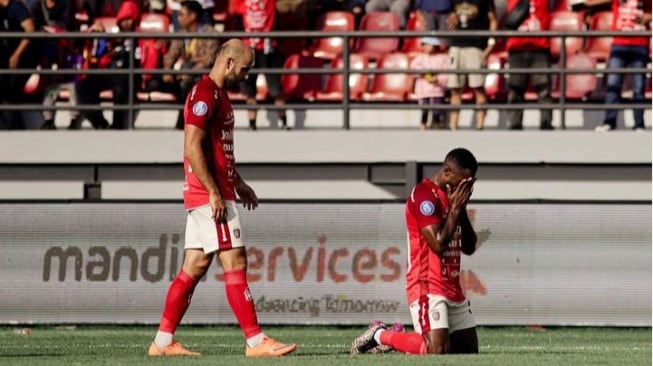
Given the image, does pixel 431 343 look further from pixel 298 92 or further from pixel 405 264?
pixel 298 92

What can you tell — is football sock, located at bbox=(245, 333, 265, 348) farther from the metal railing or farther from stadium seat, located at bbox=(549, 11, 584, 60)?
stadium seat, located at bbox=(549, 11, 584, 60)

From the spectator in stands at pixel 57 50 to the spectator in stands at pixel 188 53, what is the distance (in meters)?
1.03

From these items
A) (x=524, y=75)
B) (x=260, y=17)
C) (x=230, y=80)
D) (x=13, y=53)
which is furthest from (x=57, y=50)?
(x=230, y=80)

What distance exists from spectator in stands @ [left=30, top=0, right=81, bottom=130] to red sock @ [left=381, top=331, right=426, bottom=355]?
319 inches

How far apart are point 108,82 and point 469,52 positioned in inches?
155

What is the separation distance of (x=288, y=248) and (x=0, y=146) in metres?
3.52

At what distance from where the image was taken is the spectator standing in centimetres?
1777

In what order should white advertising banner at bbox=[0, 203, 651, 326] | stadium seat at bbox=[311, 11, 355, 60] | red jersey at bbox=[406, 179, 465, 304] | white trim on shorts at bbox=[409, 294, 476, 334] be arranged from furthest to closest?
stadium seat at bbox=[311, 11, 355, 60] → white advertising banner at bbox=[0, 203, 651, 326] → white trim on shorts at bbox=[409, 294, 476, 334] → red jersey at bbox=[406, 179, 465, 304]

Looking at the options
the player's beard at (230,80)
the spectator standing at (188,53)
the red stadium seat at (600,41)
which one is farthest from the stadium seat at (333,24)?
the player's beard at (230,80)

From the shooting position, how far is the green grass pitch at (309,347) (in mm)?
9742

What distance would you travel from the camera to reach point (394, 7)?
64.0 ft

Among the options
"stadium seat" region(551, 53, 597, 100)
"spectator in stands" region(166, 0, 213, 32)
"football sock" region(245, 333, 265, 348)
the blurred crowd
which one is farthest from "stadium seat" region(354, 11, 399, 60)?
"football sock" region(245, 333, 265, 348)

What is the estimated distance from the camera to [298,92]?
60.4 feet

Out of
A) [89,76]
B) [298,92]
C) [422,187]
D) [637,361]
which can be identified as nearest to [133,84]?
[89,76]
